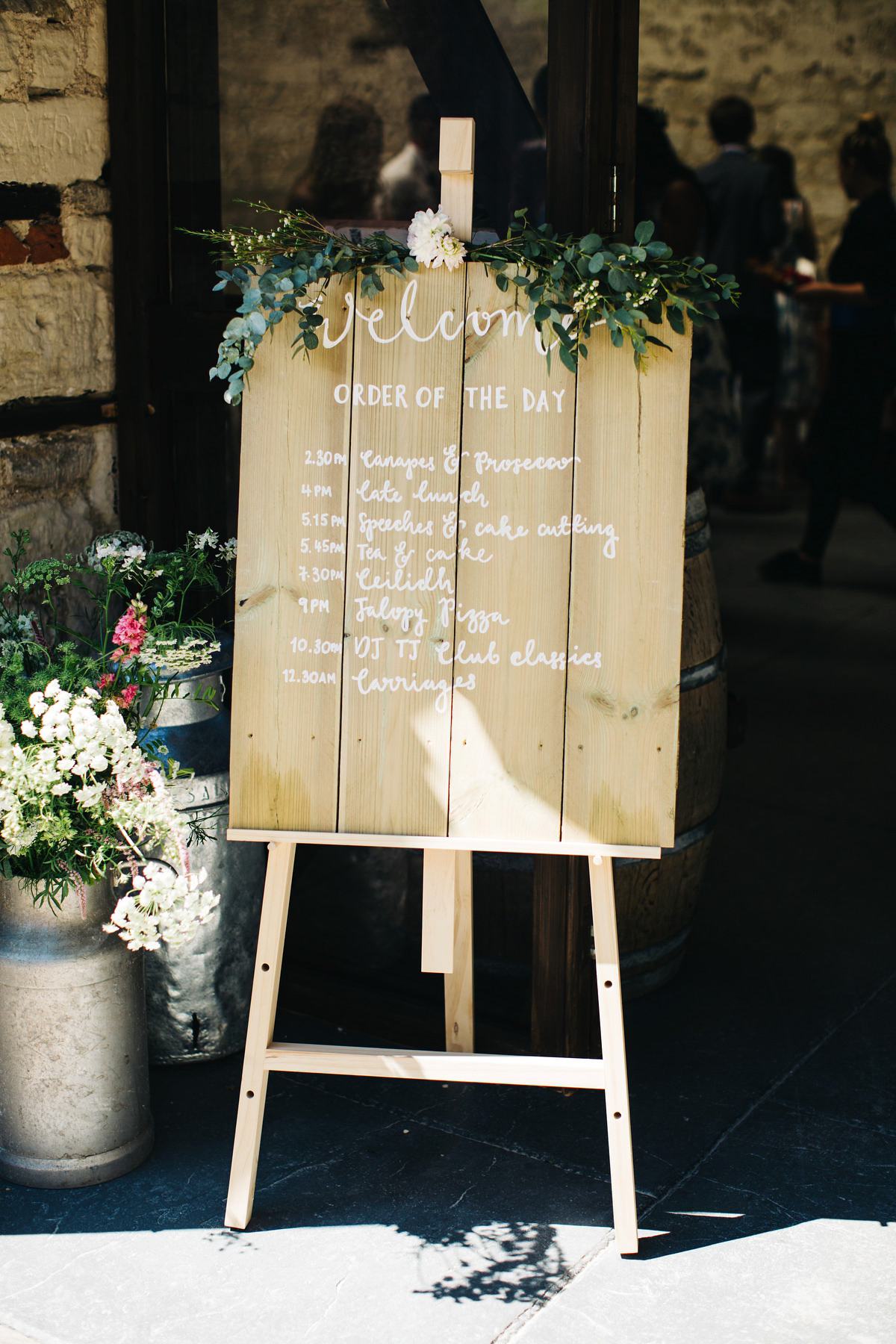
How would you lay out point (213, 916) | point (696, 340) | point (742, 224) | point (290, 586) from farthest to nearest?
point (742, 224) → point (696, 340) → point (213, 916) → point (290, 586)

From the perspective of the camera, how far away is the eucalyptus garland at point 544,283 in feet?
6.75

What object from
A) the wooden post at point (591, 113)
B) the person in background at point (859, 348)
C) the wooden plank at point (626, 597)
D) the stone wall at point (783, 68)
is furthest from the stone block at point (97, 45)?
the stone wall at point (783, 68)

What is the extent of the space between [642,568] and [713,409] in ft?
Answer: 11.5

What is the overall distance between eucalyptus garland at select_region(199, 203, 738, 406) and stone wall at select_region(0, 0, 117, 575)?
679 millimetres

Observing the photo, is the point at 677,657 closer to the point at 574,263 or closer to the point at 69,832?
the point at 574,263

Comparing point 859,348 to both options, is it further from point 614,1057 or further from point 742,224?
point 614,1057

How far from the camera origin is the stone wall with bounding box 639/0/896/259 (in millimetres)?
8586

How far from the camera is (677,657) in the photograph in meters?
2.14

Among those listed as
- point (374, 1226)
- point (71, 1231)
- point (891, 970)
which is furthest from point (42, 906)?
point (891, 970)

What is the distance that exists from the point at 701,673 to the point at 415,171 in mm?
1160

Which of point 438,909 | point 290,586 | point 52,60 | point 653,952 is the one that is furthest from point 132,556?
point 653,952

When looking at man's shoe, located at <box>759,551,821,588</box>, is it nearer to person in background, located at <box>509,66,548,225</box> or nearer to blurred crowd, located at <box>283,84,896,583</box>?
blurred crowd, located at <box>283,84,896,583</box>

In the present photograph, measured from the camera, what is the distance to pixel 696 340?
17.2ft

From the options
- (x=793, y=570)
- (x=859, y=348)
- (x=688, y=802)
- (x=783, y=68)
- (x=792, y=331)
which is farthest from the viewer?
(x=783, y=68)
